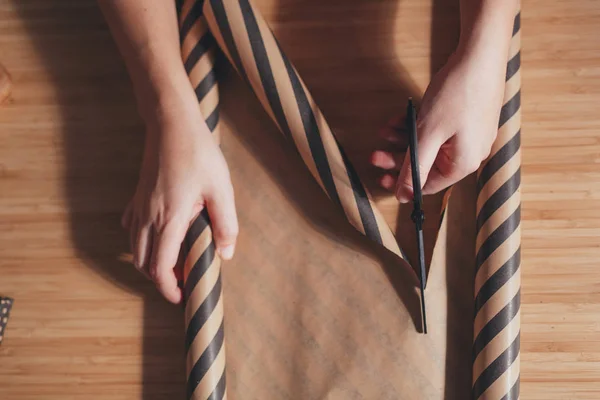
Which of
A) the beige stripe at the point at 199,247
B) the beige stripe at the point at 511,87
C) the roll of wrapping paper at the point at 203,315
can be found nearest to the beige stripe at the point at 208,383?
the roll of wrapping paper at the point at 203,315

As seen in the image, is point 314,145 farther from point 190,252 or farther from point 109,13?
point 109,13

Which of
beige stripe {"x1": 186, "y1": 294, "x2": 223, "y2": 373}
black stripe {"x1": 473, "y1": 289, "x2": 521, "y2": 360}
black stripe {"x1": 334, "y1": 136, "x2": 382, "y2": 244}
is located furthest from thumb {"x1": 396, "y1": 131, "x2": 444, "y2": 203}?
beige stripe {"x1": 186, "y1": 294, "x2": 223, "y2": 373}

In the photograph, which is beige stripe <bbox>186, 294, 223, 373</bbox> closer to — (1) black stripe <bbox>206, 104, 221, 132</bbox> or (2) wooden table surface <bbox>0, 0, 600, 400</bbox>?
(2) wooden table surface <bbox>0, 0, 600, 400</bbox>

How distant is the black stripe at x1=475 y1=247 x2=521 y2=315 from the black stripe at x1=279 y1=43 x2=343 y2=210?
173mm

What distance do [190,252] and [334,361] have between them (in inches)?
7.7

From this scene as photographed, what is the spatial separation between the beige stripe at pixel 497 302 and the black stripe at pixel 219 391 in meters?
0.27

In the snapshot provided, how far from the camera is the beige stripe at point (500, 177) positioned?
656 millimetres

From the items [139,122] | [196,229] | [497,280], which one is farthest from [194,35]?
[497,280]

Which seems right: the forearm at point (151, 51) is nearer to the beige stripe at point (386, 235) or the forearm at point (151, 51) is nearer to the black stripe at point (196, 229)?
the black stripe at point (196, 229)

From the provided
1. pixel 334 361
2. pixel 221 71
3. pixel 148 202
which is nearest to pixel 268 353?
pixel 334 361

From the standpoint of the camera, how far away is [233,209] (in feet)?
2.23

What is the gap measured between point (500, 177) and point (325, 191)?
0.19 m

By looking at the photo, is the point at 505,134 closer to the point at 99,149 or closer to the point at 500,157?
the point at 500,157

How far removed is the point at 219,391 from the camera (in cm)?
66
